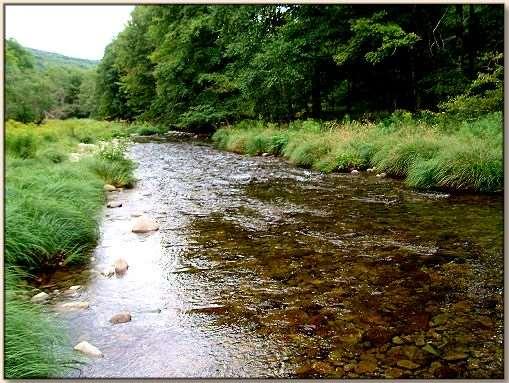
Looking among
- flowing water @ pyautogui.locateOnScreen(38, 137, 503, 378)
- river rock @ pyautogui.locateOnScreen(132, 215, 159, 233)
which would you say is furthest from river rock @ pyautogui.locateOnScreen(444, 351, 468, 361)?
river rock @ pyautogui.locateOnScreen(132, 215, 159, 233)

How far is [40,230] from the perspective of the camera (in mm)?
4223

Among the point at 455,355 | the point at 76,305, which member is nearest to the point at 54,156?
the point at 76,305

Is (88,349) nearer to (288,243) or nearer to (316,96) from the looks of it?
(288,243)

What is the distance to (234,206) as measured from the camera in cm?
675

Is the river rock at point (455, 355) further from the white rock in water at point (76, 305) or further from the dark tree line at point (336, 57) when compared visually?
the dark tree line at point (336, 57)

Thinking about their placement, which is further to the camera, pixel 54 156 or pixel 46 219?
pixel 54 156

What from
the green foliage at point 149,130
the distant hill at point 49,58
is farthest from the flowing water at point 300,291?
the green foliage at point 149,130

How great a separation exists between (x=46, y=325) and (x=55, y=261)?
1.58 metres

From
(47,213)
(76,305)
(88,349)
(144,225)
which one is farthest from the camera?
(144,225)

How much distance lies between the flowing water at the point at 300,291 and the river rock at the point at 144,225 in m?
0.13

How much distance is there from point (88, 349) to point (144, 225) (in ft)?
9.60

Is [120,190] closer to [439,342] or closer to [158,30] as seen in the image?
[439,342]

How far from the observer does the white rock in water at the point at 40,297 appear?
3.46 metres

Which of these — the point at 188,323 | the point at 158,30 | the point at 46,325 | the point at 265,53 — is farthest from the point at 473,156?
the point at 158,30
